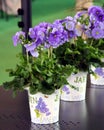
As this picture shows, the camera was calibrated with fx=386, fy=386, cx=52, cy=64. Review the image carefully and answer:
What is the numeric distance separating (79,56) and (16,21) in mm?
5767

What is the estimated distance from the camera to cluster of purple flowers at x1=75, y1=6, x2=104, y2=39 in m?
1.60

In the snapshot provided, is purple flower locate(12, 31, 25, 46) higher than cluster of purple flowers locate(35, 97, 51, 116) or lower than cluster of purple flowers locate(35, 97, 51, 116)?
higher

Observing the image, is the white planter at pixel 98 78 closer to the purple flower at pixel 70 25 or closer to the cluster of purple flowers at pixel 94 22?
the cluster of purple flowers at pixel 94 22

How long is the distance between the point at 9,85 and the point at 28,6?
2879 millimetres

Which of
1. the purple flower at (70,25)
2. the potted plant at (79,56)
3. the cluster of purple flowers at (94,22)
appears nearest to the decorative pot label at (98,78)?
the potted plant at (79,56)

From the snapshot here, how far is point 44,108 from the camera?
1474 millimetres

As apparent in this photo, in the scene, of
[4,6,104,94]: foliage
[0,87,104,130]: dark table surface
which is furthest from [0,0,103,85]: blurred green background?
[4,6,104,94]: foliage

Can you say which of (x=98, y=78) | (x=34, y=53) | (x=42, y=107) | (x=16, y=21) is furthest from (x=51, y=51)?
(x=16, y=21)

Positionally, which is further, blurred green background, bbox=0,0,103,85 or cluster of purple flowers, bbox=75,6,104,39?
blurred green background, bbox=0,0,103,85

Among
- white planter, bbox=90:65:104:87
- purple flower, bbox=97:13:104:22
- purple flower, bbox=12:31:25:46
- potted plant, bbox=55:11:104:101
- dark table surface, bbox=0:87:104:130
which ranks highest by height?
purple flower, bbox=97:13:104:22

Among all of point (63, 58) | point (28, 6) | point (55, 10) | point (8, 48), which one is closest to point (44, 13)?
point (55, 10)

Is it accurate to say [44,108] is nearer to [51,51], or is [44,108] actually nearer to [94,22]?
[51,51]

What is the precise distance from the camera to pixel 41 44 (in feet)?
4.68

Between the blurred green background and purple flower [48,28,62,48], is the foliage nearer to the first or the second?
purple flower [48,28,62,48]
